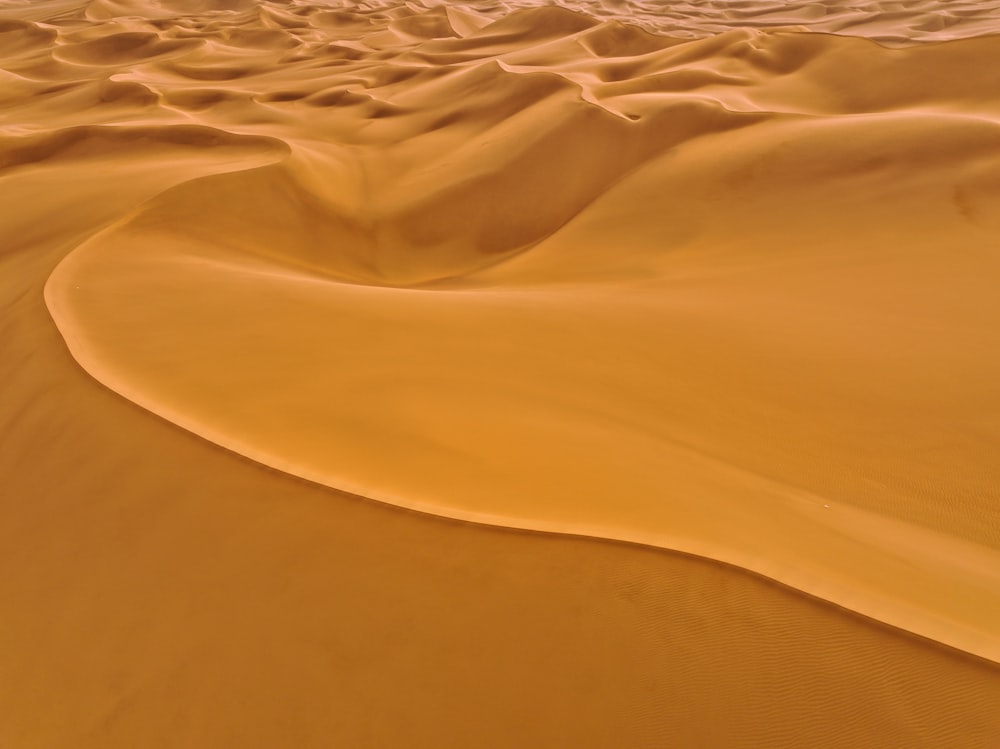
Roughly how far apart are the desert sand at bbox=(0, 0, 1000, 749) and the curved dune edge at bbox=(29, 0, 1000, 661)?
2 centimetres

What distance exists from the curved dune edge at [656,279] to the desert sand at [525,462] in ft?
0.06

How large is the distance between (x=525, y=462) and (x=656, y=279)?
7.04 ft

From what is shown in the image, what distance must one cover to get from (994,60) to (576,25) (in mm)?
7401

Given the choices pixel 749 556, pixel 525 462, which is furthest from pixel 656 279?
pixel 749 556

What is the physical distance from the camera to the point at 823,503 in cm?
196

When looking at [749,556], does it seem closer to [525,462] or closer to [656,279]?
[525,462]

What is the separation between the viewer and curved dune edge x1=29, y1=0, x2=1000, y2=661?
173 centimetres

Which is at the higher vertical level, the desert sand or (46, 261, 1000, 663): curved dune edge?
(46, 261, 1000, 663): curved dune edge

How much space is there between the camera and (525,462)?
1.94 m

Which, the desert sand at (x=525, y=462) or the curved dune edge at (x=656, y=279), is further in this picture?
the curved dune edge at (x=656, y=279)

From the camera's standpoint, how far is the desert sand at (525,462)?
135 cm

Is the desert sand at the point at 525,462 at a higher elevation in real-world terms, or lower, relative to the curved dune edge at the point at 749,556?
lower

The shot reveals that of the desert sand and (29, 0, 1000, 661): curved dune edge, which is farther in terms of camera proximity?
(29, 0, 1000, 661): curved dune edge

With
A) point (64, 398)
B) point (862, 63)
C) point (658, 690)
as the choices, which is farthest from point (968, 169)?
point (64, 398)
